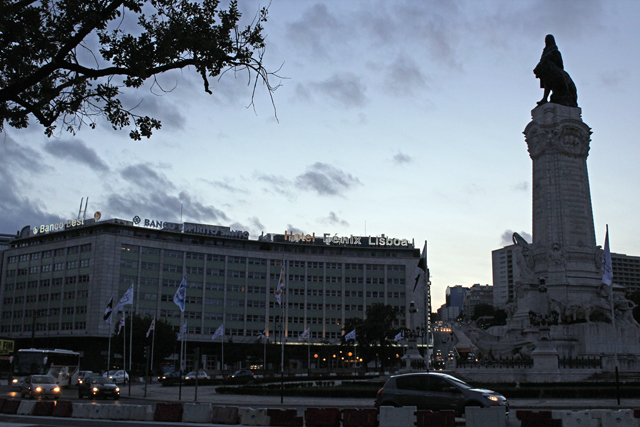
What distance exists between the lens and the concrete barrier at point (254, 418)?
2070cm

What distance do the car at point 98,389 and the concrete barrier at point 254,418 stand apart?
21.8m

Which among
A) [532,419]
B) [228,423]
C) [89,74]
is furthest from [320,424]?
[89,74]

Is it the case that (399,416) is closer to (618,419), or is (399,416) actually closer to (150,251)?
(618,419)

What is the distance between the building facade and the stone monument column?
189 ft

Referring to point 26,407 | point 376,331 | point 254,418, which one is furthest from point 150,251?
point 254,418

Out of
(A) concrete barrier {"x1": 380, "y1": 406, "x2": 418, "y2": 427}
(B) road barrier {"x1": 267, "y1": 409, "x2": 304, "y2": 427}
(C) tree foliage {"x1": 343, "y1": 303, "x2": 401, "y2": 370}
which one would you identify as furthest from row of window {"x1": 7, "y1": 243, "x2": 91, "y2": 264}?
(A) concrete barrier {"x1": 380, "y1": 406, "x2": 418, "y2": 427}

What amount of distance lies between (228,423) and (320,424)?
352 cm

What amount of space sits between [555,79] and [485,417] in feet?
135

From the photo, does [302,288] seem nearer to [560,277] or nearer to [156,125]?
[560,277]

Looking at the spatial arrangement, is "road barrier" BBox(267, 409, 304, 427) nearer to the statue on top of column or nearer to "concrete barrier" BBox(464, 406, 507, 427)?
"concrete barrier" BBox(464, 406, 507, 427)

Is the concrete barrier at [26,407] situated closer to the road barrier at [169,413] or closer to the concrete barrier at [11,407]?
the concrete barrier at [11,407]

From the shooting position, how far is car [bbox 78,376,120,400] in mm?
39384

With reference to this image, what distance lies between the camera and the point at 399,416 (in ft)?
60.0

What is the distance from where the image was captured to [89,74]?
546 inches
